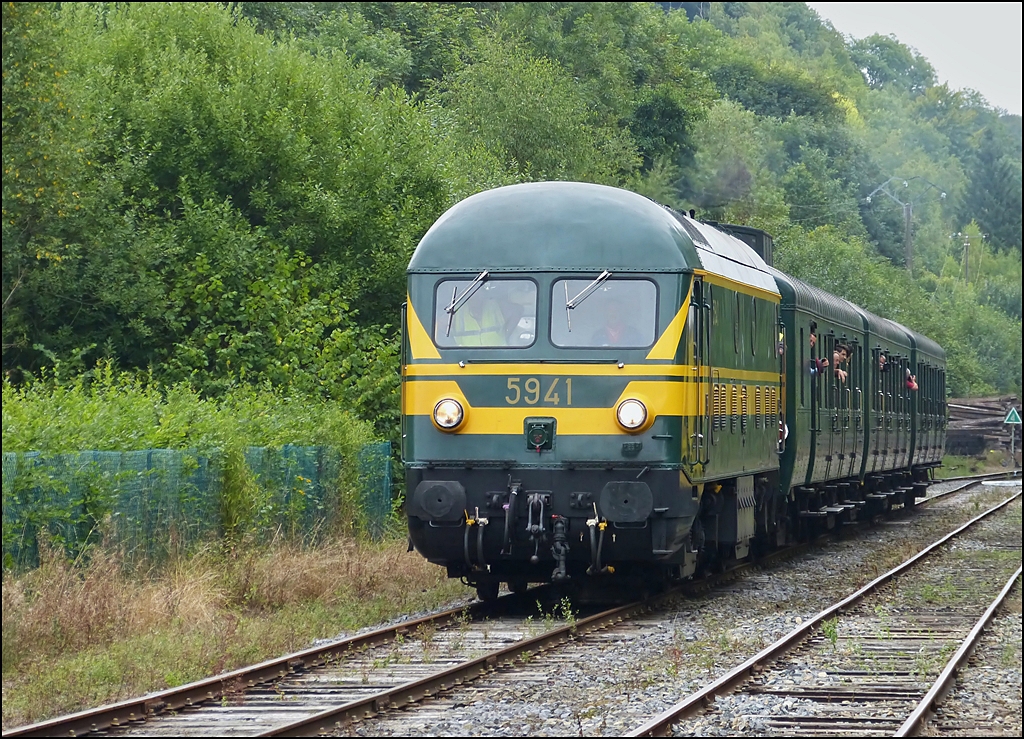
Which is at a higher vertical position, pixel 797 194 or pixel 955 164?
pixel 955 164

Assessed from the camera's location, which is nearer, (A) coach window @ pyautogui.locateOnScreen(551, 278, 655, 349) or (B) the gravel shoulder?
(B) the gravel shoulder

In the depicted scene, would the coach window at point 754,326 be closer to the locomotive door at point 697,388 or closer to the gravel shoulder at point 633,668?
the locomotive door at point 697,388

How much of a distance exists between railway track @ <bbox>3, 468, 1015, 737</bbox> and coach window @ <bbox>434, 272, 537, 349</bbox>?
240 cm

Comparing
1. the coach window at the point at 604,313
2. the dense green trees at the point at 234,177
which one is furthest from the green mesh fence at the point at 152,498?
the coach window at the point at 604,313

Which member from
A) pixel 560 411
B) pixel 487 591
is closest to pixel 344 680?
pixel 560 411

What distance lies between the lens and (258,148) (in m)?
23.4

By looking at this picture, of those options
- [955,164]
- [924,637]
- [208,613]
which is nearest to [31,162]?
[208,613]

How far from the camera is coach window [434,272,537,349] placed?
1305 cm

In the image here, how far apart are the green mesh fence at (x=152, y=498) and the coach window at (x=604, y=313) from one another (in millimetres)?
4027

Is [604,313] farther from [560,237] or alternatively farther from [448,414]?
[448,414]

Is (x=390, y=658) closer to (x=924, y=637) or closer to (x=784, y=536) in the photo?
(x=924, y=637)

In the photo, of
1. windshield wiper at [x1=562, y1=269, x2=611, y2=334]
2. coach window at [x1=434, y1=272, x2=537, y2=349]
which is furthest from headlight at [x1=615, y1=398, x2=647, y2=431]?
coach window at [x1=434, y1=272, x2=537, y2=349]

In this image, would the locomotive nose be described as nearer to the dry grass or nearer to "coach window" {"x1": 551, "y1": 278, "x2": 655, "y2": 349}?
the dry grass

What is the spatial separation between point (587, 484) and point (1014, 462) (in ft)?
151
